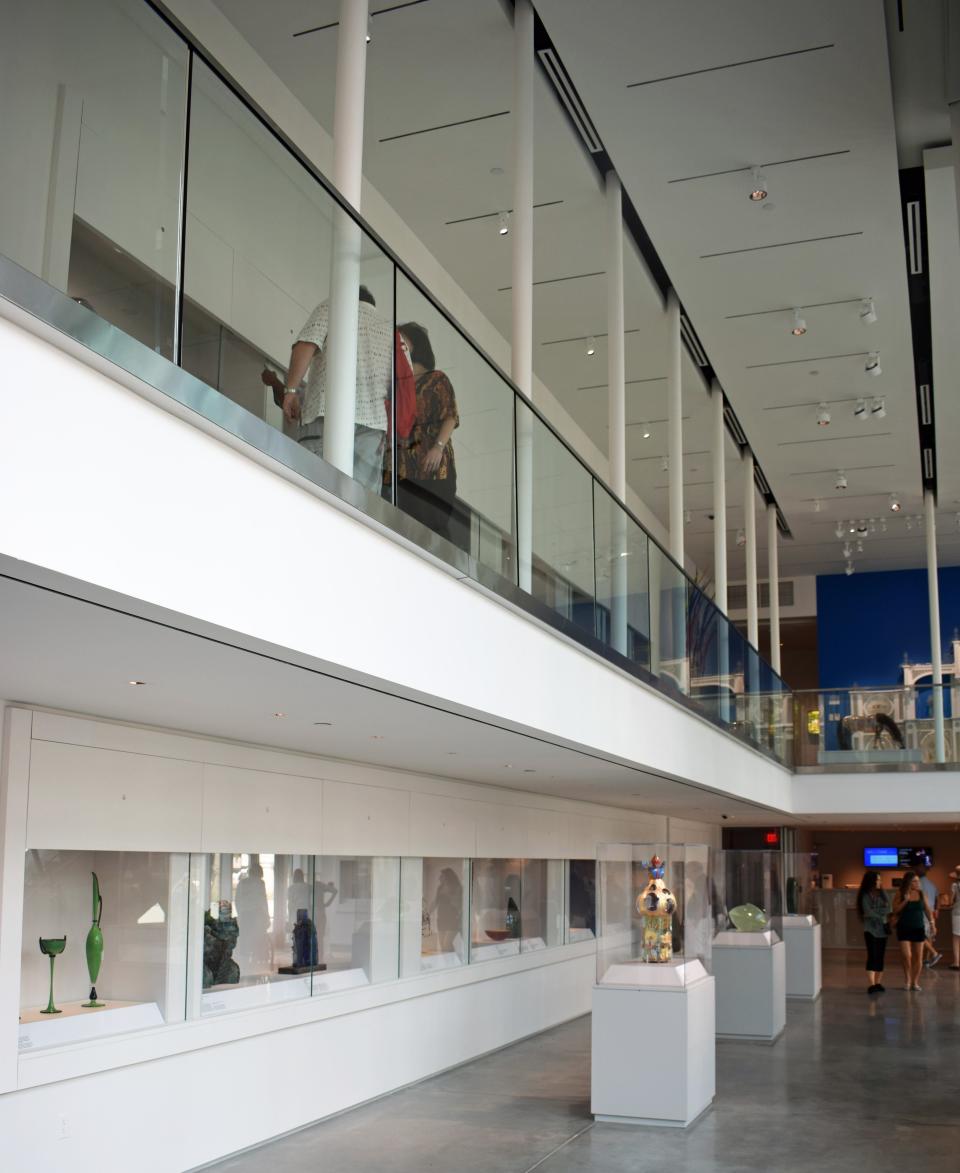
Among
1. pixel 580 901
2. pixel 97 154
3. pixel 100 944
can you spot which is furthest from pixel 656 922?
pixel 97 154

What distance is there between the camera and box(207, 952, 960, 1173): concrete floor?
23.0ft

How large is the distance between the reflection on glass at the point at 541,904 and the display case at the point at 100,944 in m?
6.14

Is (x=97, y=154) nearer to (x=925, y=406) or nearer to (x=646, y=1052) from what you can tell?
(x=646, y=1052)

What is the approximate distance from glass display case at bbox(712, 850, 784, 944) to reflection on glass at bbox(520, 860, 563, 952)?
1.78 meters

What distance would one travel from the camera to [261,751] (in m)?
7.54

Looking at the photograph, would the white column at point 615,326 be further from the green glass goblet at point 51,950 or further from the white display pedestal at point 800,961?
the white display pedestal at point 800,961

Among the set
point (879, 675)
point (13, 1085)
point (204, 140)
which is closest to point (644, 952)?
point (13, 1085)

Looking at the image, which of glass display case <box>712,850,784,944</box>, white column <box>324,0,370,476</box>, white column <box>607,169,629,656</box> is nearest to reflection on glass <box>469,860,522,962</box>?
glass display case <box>712,850,784,944</box>

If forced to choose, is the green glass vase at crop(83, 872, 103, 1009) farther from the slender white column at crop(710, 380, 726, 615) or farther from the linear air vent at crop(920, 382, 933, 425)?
the linear air vent at crop(920, 382, 933, 425)

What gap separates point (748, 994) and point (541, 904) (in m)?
2.29

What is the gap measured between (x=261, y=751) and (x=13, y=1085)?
2.55 metres

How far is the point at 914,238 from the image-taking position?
1000cm

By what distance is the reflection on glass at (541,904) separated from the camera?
1248 cm

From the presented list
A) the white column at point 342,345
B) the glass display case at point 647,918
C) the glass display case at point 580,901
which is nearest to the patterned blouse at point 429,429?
the white column at point 342,345
